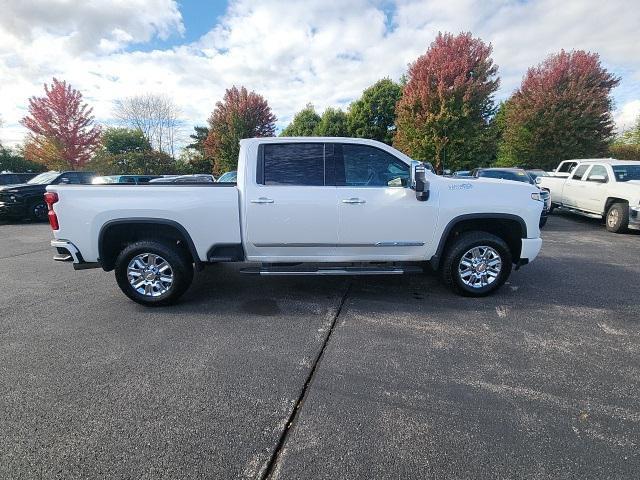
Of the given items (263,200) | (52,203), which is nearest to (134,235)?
(52,203)

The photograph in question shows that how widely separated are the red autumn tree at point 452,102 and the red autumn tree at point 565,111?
89.4 inches

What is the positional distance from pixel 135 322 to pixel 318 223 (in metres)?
2.34

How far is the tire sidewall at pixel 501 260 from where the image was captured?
4.33 metres

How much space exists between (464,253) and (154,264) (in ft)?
12.6

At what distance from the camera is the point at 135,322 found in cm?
386

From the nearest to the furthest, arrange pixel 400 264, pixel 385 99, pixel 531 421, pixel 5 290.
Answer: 1. pixel 531 421
2. pixel 400 264
3. pixel 5 290
4. pixel 385 99

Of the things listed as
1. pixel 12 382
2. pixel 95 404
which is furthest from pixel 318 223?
pixel 12 382

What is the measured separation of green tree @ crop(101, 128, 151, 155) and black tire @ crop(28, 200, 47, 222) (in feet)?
73.2

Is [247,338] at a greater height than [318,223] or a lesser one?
lesser

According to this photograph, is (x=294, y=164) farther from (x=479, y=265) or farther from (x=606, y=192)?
(x=606, y=192)

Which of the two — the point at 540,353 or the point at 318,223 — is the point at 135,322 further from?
the point at 540,353

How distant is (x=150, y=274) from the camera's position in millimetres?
4219

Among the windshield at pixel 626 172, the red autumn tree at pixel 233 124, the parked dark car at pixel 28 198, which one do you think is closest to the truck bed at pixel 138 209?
the parked dark car at pixel 28 198

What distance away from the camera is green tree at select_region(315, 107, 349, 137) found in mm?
36281
